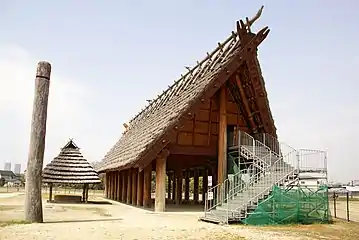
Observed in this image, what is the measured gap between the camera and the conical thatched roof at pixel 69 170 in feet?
85.4

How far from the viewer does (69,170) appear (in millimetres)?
26578

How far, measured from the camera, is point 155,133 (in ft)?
65.5

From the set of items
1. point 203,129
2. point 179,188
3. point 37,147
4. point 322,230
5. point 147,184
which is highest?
point 203,129

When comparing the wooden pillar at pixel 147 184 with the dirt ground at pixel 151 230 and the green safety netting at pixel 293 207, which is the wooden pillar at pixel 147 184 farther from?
the green safety netting at pixel 293 207

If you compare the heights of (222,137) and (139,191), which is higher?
(222,137)

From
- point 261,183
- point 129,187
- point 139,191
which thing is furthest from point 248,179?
point 129,187

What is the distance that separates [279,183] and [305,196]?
1.15m

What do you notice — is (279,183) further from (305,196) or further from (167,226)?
(167,226)

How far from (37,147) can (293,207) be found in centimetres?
1014

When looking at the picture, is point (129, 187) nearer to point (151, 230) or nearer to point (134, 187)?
point (134, 187)

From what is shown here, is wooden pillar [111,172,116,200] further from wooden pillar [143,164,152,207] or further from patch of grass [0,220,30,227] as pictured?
patch of grass [0,220,30,227]

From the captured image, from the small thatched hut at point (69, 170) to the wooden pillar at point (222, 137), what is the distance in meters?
8.88

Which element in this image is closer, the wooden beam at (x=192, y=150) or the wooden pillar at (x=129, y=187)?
the wooden beam at (x=192, y=150)

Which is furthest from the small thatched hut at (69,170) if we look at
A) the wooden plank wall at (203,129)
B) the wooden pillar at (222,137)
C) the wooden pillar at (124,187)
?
the wooden pillar at (222,137)
